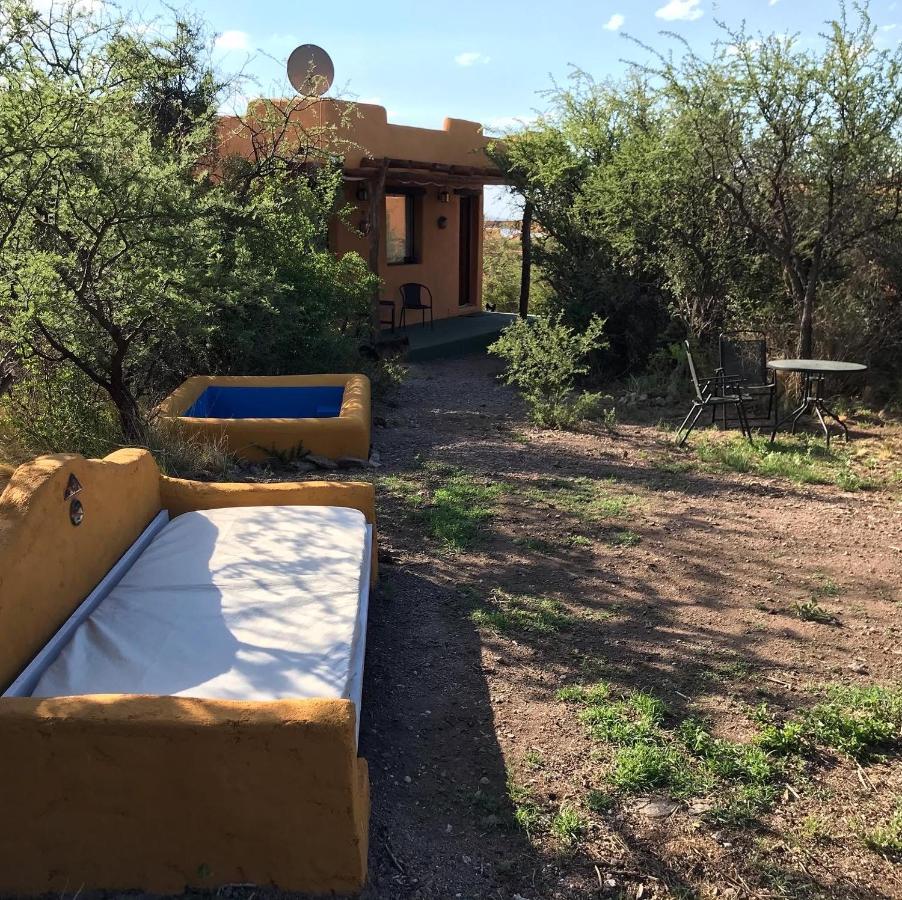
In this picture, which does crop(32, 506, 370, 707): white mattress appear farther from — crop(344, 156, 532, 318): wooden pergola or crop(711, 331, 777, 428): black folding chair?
crop(344, 156, 532, 318): wooden pergola

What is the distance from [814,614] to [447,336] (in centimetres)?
1040

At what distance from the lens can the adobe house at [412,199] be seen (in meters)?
12.0

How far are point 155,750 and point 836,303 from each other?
920cm

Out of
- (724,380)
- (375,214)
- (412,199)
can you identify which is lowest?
(724,380)

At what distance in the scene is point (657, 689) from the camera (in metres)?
3.42

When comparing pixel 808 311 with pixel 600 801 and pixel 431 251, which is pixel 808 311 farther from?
pixel 431 251

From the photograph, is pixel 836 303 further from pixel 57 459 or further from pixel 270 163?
pixel 57 459

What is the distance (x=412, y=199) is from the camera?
48.5 ft

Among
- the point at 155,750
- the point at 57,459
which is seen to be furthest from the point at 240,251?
the point at 155,750

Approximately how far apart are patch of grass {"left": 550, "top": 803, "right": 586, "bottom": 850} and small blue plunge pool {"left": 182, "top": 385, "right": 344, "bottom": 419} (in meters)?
5.31

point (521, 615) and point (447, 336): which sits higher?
point (447, 336)

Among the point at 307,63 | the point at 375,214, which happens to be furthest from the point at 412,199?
the point at 307,63

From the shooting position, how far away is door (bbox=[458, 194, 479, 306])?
1708 cm

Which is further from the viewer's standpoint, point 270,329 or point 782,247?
point 782,247
